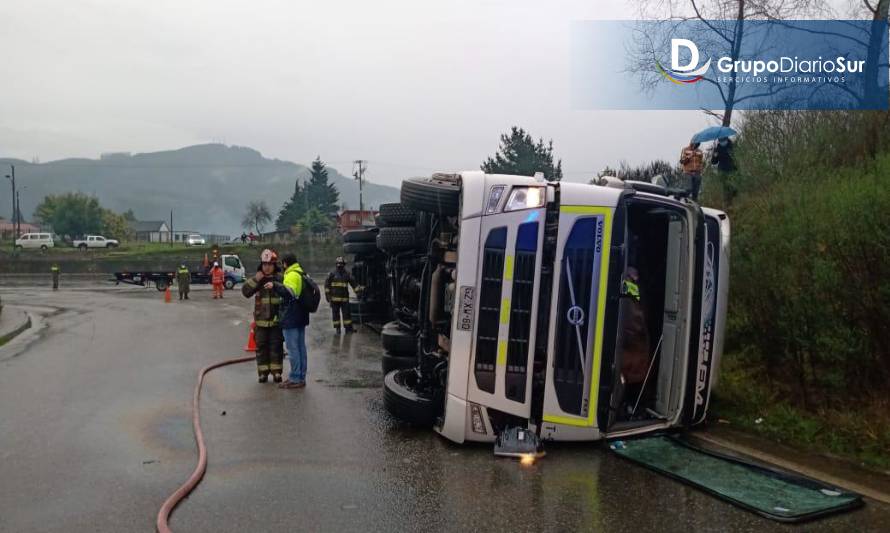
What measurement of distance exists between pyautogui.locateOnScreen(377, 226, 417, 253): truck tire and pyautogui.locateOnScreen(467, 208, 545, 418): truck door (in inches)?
129

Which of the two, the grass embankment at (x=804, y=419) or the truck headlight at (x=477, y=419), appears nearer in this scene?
the grass embankment at (x=804, y=419)

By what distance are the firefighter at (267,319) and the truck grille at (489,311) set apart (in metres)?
4.07

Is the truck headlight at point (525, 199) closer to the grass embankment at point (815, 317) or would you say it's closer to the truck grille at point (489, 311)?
the truck grille at point (489, 311)

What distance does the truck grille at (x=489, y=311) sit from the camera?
228 inches

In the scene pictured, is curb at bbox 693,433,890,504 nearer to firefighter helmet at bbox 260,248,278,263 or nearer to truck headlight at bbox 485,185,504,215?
truck headlight at bbox 485,185,504,215

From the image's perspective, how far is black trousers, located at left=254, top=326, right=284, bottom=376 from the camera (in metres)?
9.30

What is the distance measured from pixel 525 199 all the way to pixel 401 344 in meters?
2.76

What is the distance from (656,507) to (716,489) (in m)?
0.55

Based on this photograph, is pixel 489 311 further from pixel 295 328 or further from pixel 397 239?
pixel 295 328

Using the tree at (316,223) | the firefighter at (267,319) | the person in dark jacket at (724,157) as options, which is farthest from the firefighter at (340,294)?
the tree at (316,223)

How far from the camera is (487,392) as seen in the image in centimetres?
579

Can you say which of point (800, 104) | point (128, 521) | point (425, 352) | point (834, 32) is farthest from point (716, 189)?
point (128, 521)

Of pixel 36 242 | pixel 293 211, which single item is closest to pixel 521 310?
pixel 36 242

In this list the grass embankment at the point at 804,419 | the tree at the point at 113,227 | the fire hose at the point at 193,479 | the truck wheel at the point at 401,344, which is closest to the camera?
the fire hose at the point at 193,479
